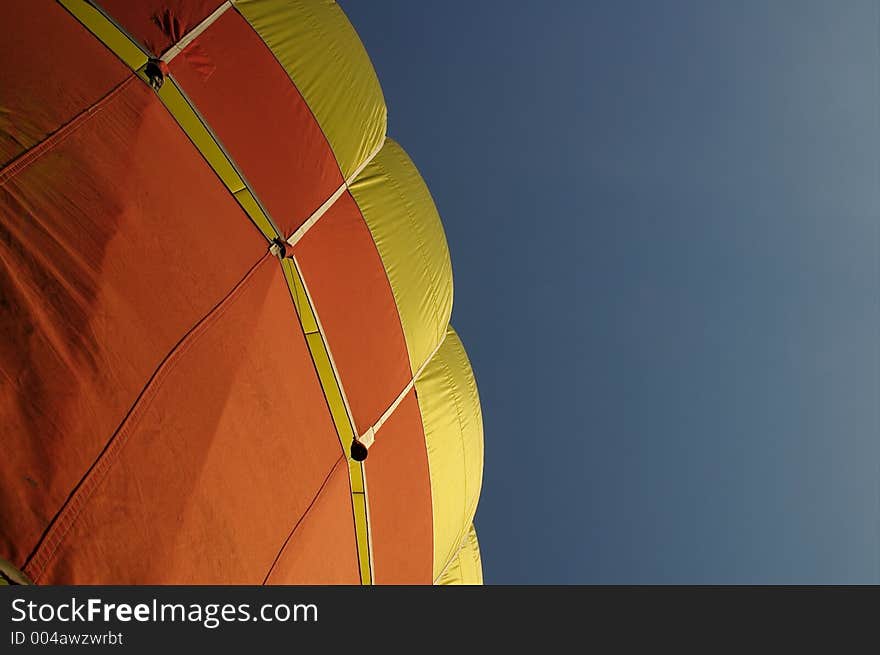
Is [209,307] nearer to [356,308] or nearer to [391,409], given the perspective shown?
[356,308]

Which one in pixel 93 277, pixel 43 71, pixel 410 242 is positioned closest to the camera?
pixel 93 277

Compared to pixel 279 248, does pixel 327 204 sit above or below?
above

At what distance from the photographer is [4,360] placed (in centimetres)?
173

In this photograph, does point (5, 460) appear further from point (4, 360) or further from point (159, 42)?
point (159, 42)

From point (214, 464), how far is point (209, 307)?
57 centimetres

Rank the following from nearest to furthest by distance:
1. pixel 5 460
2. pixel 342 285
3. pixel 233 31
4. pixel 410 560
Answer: pixel 5 460, pixel 233 31, pixel 342 285, pixel 410 560

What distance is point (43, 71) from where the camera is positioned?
2191 millimetres

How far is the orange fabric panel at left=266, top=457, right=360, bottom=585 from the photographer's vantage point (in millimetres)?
2592

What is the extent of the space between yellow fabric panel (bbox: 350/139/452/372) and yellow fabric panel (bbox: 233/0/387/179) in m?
0.21

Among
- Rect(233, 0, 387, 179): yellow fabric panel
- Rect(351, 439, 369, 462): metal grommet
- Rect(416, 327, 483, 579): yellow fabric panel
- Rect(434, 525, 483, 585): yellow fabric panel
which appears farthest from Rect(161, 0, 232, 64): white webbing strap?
Rect(434, 525, 483, 585): yellow fabric panel

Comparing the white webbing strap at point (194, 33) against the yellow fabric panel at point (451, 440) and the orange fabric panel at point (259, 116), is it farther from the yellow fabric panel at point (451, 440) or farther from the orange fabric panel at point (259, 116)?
the yellow fabric panel at point (451, 440)

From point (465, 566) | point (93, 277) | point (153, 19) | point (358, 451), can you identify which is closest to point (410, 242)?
point (358, 451)
